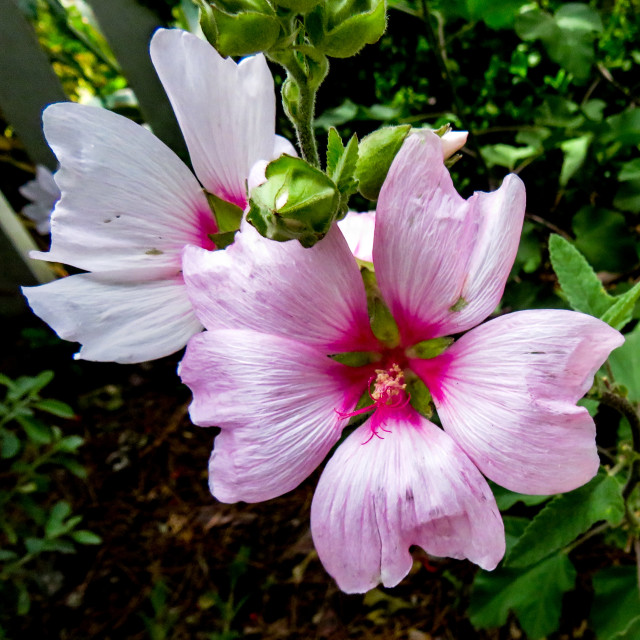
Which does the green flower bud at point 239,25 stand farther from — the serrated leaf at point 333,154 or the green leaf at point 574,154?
the green leaf at point 574,154

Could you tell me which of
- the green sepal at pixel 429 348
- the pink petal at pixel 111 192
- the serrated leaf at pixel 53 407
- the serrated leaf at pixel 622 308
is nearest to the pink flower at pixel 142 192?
the pink petal at pixel 111 192

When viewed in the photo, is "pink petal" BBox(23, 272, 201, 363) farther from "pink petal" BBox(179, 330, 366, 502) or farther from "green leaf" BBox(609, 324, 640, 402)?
"green leaf" BBox(609, 324, 640, 402)

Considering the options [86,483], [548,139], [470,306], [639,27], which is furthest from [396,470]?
[86,483]

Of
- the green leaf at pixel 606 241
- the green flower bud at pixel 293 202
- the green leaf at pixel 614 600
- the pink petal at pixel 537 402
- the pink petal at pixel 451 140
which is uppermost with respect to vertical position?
the green flower bud at pixel 293 202

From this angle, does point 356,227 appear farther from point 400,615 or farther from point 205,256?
point 400,615

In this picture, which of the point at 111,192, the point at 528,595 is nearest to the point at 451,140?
the point at 111,192

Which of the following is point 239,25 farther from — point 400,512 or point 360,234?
point 400,512
